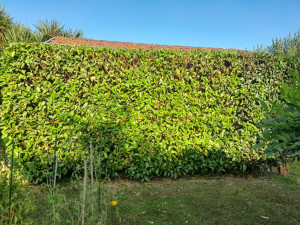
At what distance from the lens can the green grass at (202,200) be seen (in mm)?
3533

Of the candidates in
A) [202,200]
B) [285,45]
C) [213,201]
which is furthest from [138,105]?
[285,45]

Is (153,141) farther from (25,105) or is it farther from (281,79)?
(281,79)

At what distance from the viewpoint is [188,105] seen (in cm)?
541

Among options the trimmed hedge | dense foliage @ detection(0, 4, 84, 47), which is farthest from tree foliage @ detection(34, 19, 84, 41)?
the trimmed hedge

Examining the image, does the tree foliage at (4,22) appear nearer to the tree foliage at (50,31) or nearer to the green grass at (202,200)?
the tree foliage at (50,31)

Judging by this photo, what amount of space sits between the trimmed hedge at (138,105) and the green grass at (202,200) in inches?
13.3

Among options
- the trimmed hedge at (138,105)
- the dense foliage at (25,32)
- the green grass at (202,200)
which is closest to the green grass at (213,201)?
the green grass at (202,200)

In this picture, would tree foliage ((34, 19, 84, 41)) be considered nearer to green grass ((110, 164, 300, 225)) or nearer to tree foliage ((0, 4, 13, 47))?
tree foliage ((0, 4, 13, 47))

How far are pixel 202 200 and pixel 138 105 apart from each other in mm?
2232

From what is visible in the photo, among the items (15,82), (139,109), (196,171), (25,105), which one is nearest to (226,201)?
(196,171)

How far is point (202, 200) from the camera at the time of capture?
4.26 m

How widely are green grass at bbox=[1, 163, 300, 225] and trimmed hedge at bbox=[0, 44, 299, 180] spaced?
34 cm

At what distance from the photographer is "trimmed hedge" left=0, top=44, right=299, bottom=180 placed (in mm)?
4785

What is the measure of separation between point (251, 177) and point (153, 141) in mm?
2560
